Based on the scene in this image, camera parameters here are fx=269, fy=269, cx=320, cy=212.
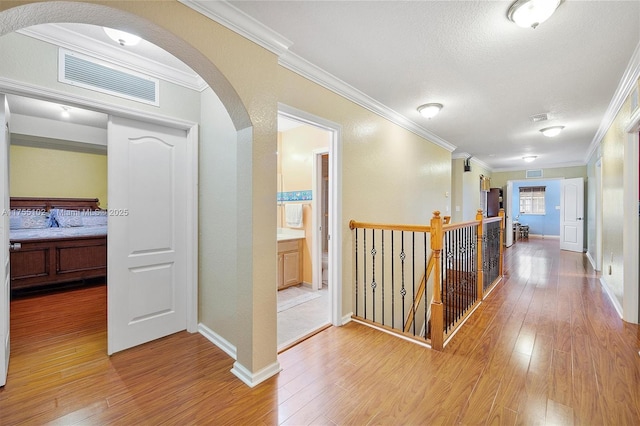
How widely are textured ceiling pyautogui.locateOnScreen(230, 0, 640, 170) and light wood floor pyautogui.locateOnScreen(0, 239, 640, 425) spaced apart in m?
2.36

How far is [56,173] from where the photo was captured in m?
4.94

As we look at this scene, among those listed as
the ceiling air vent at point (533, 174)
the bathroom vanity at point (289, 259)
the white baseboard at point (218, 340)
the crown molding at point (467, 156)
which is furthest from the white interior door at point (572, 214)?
the white baseboard at point (218, 340)

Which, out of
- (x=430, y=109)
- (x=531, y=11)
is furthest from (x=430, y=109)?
(x=531, y=11)

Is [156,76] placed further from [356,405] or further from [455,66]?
[356,405]

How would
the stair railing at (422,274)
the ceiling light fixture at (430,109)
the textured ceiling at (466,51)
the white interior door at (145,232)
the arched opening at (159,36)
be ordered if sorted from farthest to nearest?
1. the ceiling light fixture at (430,109)
2. the stair railing at (422,274)
3. the white interior door at (145,232)
4. the textured ceiling at (466,51)
5. the arched opening at (159,36)

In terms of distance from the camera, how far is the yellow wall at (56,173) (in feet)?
15.1

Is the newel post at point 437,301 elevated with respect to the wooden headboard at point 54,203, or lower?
lower

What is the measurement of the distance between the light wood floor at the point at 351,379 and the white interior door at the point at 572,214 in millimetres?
5186

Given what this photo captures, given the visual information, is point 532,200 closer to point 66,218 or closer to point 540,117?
point 540,117

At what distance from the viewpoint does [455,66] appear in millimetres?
2312

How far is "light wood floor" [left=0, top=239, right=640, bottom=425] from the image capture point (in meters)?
1.54

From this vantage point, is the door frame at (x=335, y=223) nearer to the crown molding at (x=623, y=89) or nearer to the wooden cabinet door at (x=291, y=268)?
the wooden cabinet door at (x=291, y=268)

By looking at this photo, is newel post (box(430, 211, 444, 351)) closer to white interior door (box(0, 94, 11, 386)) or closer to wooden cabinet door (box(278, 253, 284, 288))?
wooden cabinet door (box(278, 253, 284, 288))

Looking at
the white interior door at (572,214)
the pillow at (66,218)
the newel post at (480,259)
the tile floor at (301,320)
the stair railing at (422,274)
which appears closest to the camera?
the stair railing at (422,274)
